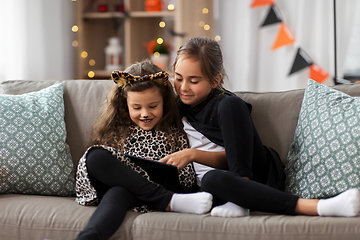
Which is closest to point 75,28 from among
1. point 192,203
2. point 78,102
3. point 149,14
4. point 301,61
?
point 149,14

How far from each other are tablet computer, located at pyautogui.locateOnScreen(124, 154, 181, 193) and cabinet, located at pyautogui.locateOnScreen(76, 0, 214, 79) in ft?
5.00

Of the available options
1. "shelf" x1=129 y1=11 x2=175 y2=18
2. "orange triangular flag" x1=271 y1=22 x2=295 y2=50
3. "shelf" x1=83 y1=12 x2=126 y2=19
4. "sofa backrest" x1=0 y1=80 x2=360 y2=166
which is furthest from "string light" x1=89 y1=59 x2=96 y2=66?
"orange triangular flag" x1=271 y1=22 x2=295 y2=50

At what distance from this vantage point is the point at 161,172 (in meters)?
1.24

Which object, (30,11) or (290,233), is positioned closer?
(290,233)

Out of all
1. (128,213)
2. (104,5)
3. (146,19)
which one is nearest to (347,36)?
(146,19)

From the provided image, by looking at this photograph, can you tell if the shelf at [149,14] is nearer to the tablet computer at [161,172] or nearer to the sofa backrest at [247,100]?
the sofa backrest at [247,100]

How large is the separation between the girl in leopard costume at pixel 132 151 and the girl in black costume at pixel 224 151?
0.20ft

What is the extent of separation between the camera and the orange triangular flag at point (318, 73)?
8.27 ft

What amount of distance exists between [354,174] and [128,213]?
74 cm

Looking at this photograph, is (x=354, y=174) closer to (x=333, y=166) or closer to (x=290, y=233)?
(x=333, y=166)

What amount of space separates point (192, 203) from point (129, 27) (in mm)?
1940

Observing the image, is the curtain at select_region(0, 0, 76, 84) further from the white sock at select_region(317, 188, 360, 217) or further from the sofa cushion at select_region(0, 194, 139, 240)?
the white sock at select_region(317, 188, 360, 217)

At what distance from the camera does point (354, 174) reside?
1.18 m

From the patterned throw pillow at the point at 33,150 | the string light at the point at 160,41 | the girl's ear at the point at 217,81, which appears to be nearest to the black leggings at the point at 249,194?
the girl's ear at the point at 217,81
